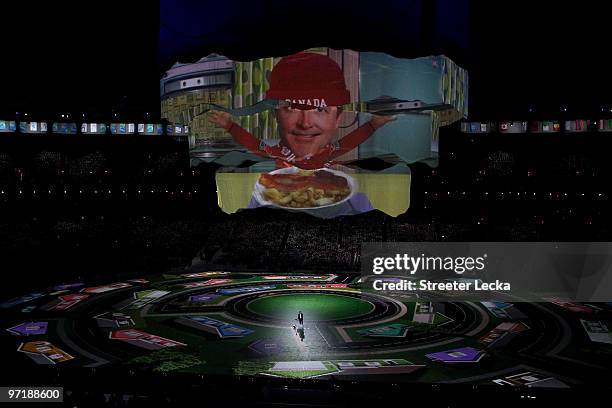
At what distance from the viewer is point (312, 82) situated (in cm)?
1609

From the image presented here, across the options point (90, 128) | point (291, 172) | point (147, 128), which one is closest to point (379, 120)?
point (291, 172)

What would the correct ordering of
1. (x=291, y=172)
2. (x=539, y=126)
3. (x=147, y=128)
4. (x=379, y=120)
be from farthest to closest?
1. (x=147, y=128)
2. (x=539, y=126)
3. (x=291, y=172)
4. (x=379, y=120)

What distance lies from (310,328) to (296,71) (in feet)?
29.2

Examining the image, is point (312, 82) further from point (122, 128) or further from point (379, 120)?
point (122, 128)

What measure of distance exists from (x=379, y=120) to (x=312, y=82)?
2.99 metres

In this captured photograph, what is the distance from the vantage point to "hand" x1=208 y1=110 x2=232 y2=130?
18.7 meters

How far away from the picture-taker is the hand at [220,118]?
18.7 metres

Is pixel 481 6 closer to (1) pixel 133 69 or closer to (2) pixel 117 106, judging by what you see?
(1) pixel 133 69

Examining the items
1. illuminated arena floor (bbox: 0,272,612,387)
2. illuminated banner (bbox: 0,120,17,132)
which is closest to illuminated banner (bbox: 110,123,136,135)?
illuminated banner (bbox: 0,120,17,132)

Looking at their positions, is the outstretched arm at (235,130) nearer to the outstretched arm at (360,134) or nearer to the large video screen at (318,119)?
the large video screen at (318,119)

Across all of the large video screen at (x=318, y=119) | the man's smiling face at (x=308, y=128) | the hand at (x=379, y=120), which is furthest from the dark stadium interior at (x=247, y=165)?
the man's smiling face at (x=308, y=128)

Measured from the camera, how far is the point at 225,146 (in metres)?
19.6

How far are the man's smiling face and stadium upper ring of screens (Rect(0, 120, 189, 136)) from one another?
25.0 metres

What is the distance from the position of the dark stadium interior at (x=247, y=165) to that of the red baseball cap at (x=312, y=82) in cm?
287
